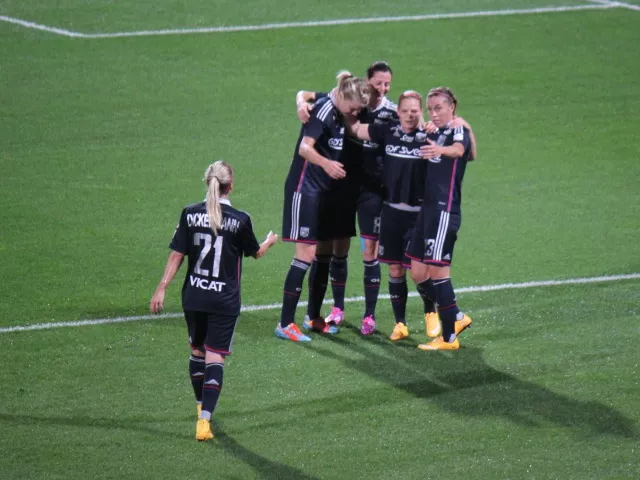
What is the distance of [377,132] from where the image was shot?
995 cm

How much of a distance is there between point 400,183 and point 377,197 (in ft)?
1.73

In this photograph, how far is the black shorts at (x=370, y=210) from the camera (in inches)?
413

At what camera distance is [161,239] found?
12.8 meters

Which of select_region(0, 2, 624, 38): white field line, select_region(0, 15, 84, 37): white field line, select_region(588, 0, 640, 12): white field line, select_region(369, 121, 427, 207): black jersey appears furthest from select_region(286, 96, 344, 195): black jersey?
select_region(588, 0, 640, 12): white field line

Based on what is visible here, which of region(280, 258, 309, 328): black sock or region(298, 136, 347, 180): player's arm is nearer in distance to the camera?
region(298, 136, 347, 180): player's arm

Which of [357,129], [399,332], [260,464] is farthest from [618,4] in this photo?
[260,464]

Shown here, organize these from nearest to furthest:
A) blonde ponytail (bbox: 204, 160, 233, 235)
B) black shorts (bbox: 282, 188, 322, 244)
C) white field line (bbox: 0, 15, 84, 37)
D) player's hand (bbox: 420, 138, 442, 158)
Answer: blonde ponytail (bbox: 204, 160, 233, 235) → player's hand (bbox: 420, 138, 442, 158) → black shorts (bbox: 282, 188, 322, 244) → white field line (bbox: 0, 15, 84, 37)

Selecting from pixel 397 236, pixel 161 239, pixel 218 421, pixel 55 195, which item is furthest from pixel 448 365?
pixel 55 195

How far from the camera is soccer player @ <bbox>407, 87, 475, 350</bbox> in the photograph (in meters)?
9.52

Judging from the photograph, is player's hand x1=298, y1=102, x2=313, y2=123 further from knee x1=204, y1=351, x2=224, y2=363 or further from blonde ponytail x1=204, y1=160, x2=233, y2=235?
knee x1=204, y1=351, x2=224, y2=363

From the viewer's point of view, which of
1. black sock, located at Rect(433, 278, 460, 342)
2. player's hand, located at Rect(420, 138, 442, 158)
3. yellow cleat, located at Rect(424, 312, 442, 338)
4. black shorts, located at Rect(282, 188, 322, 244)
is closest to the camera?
player's hand, located at Rect(420, 138, 442, 158)

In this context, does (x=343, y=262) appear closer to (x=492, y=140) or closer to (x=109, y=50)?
(x=492, y=140)

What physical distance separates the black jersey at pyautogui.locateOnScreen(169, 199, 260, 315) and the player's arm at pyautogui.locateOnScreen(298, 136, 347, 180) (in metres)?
1.53

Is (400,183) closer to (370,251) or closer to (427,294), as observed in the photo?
(370,251)
